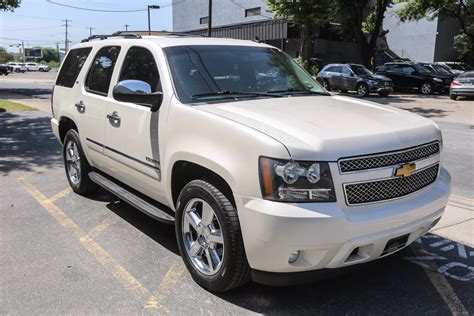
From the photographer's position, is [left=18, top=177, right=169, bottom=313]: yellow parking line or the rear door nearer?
[left=18, top=177, right=169, bottom=313]: yellow parking line

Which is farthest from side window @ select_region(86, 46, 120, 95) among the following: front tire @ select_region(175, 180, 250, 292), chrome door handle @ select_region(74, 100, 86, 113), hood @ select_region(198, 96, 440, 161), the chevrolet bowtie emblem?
the chevrolet bowtie emblem

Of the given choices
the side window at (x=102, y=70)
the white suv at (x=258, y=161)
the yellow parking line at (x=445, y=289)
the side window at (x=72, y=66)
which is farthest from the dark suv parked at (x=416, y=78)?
the yellow parking line at (x=445, y=289)

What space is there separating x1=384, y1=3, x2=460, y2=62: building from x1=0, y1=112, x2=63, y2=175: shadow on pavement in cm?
3559

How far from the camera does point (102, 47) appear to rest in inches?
207

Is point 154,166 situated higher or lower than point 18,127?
higher

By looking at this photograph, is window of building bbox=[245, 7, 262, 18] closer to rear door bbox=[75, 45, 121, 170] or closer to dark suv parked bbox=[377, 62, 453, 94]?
dark suv parked bbox=[377, 62, 453, 94]

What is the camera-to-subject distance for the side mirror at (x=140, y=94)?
3861 mm

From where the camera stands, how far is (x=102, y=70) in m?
5.12

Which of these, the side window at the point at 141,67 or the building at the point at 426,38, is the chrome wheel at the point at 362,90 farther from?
the building at the point at 426,38

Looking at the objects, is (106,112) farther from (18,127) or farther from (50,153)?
(18,127)

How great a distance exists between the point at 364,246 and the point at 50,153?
7.11 metres

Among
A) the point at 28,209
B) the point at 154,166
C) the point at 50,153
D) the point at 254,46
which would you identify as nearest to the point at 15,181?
the point at 28,209

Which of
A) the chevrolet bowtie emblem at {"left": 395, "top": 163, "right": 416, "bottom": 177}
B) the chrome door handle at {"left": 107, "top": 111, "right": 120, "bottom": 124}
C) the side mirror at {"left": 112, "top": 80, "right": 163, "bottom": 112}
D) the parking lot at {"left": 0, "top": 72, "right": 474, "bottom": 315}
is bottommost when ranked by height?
the parking lot at {"left": 0, "top": 72, "right": 474, "bottom": 315}

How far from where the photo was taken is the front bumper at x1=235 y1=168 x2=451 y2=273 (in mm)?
2824
